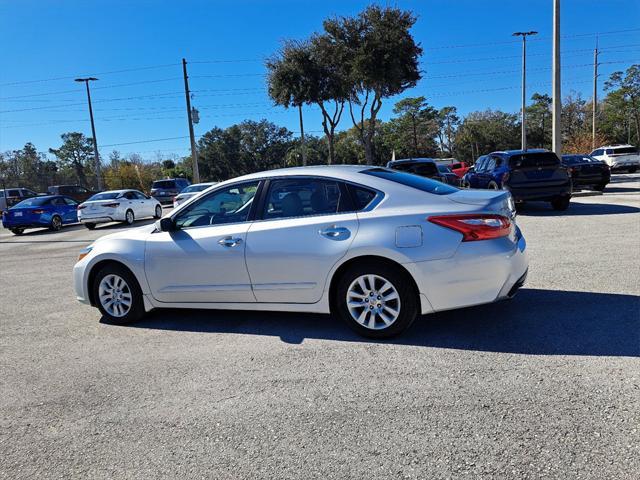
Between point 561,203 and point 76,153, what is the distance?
109070 mm

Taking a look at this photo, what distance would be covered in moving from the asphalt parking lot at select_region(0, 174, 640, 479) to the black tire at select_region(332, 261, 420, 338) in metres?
0.12

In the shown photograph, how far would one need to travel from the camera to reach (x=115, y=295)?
529 centimetres

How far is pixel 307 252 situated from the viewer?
438cm

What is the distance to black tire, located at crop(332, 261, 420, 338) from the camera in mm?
4152

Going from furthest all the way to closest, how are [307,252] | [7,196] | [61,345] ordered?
[7,196] → [61,345] → [307,252]

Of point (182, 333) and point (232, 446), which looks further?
point (182, 333)

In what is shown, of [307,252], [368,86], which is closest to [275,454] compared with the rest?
[307,252]

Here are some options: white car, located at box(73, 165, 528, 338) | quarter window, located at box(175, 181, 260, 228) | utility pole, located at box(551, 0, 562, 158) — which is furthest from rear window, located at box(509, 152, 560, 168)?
quarter window, located at box(175, 181, 260, 228)

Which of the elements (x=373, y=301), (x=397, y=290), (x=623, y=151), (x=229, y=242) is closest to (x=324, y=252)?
(x=373, y=301)

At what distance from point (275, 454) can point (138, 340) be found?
101 inches

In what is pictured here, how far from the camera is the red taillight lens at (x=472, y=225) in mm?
4090

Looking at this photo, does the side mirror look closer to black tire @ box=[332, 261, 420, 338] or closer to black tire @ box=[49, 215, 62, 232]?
black tire @ box=[332, 261, 420, 338]

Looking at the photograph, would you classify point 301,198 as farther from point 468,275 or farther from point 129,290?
point 129,290

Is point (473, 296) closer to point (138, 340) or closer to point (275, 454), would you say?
point (275, 454)
